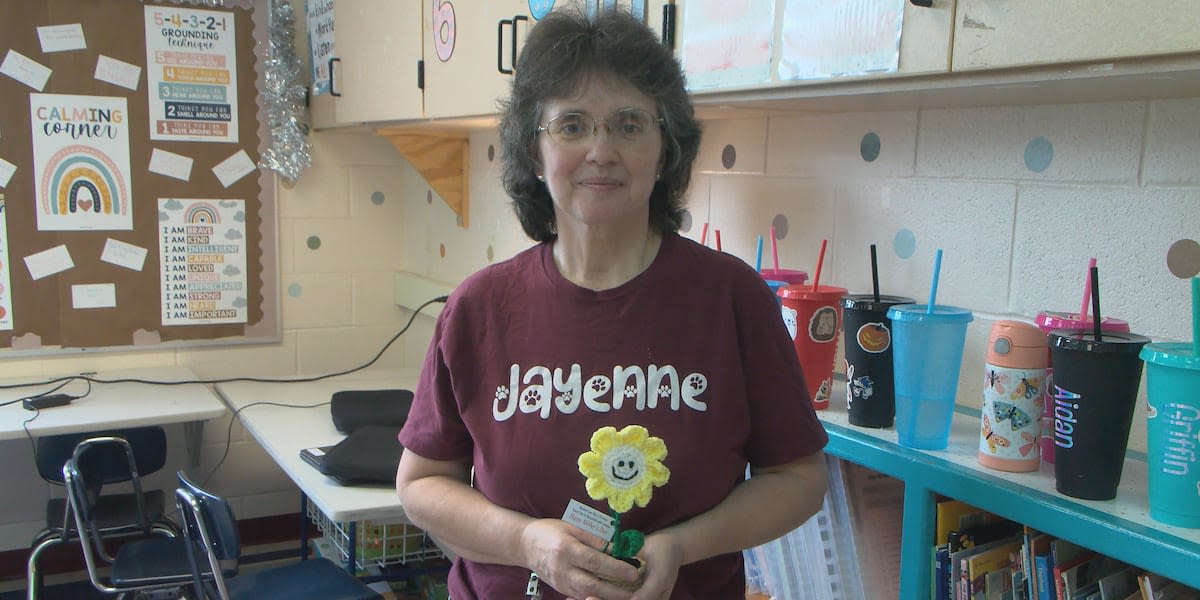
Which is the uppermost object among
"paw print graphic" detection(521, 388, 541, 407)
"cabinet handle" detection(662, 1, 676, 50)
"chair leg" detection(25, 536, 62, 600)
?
"cabinet handle" detection(662, 1, 676, 50)

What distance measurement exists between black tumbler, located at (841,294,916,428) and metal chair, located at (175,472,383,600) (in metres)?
1.39

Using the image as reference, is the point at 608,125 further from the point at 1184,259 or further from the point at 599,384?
the point at 1184,259

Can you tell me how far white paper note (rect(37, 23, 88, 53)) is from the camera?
2.97 m

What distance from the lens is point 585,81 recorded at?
1111 millimetres

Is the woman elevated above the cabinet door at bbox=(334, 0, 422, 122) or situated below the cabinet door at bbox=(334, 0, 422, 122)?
below

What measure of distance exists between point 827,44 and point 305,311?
108 inches

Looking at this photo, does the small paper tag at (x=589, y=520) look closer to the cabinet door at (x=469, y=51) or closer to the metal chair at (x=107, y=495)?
the cabinet door at (x=469, y=51)

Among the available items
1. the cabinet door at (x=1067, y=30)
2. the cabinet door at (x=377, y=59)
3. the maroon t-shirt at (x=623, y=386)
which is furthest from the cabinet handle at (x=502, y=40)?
the cabinet door at (x=1067, y=30)

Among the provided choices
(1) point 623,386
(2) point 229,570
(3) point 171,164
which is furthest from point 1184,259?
(3) point 171,164

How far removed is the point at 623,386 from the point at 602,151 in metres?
0.28

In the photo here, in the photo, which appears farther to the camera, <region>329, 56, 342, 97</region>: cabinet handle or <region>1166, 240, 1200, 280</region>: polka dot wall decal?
<region>329, 56, 342, 97</region>: cabinet handle

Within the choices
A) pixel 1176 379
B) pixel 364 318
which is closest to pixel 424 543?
pixel 364 318

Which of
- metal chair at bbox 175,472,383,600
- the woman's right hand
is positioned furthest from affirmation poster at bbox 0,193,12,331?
the woman's right hand

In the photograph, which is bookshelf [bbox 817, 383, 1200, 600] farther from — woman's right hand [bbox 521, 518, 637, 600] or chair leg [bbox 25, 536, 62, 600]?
chair leg [bbox 25, 536, 62, 600]
